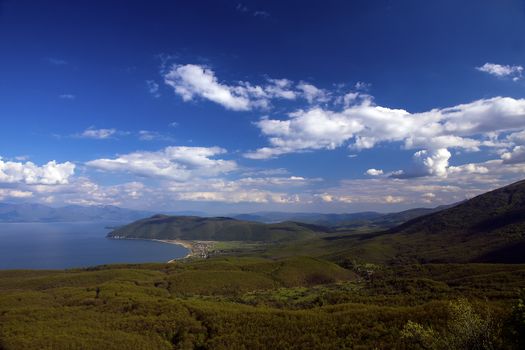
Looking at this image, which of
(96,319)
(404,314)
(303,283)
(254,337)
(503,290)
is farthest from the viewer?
(303,283)

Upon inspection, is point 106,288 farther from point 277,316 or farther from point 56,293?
point 277,316

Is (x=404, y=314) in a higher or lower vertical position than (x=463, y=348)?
lower

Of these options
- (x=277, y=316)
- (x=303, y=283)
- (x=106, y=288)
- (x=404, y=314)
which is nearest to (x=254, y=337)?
(x=277, y=316)

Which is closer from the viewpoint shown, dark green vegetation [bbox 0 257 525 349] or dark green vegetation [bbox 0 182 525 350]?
dark green vegetation [bbox 0 182 525 350]

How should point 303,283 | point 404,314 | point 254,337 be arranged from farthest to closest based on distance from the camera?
point 303,283, point 254,337, point 404,314

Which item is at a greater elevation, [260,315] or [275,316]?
[275,316]

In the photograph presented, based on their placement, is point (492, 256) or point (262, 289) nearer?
point (262, 289)

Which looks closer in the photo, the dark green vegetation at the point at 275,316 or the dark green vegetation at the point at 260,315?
the dark green vegetation at the point at 275,316

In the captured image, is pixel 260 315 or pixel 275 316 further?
pixel 260 315
